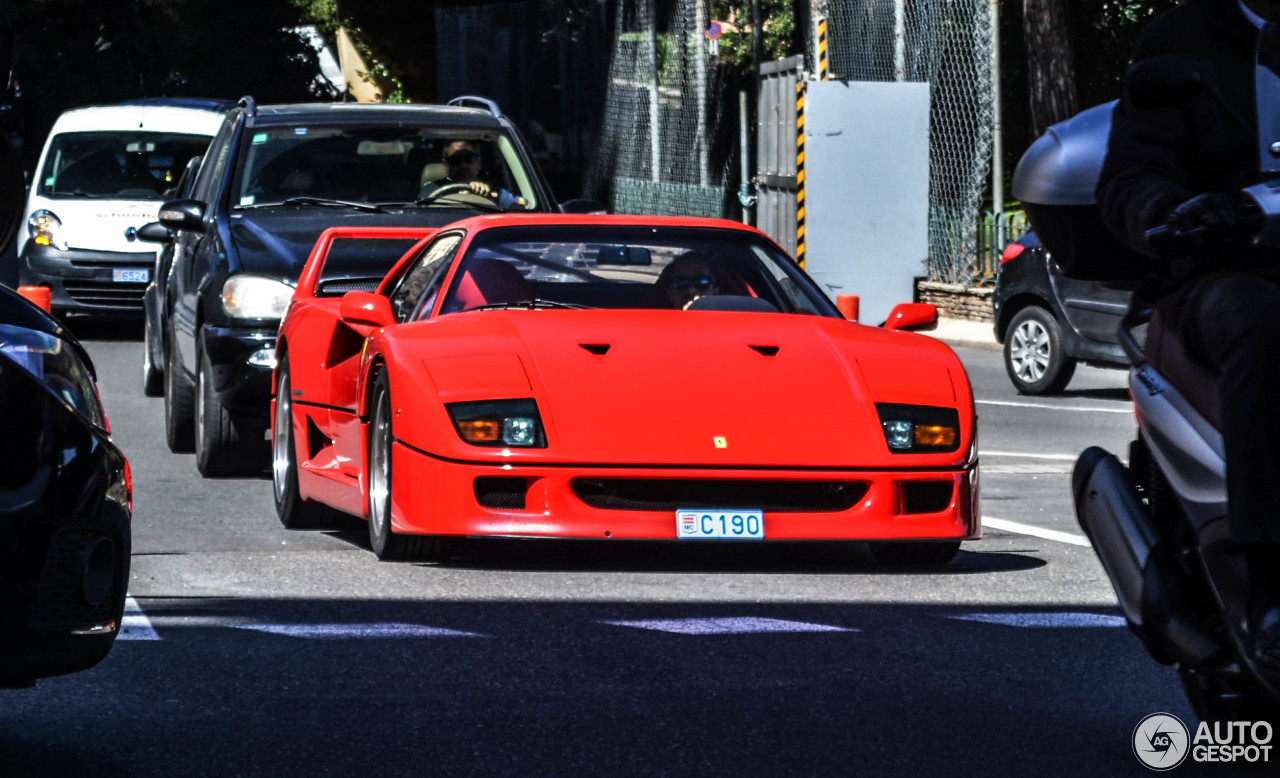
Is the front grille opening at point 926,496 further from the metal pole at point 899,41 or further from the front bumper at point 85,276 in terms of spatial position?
the metal pole at point 899,41

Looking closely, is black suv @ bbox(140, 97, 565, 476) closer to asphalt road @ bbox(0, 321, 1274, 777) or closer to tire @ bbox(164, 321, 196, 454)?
tire @ bbox(164, 321, 196, 454)

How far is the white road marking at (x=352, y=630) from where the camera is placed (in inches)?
269

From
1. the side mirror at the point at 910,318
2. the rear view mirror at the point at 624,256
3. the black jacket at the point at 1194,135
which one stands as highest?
the black jacket at the point at 1194,135

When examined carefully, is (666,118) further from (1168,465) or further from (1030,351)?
(1168,465)

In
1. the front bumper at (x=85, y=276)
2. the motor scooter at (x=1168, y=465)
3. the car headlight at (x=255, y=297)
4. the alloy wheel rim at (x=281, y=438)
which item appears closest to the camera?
the motor scooter at (x=1168, y=465)

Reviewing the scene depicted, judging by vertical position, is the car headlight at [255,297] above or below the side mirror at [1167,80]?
below

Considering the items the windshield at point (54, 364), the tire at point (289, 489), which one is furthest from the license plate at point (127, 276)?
the windshield at point (54, 364)

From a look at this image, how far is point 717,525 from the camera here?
7.79 m

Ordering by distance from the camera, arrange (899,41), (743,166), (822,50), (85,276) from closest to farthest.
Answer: (85,276) → (899,41) → (822,50) → (743,166)

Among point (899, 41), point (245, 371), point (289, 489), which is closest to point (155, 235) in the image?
point (245, 371)

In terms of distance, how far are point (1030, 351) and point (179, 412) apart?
7.05 m

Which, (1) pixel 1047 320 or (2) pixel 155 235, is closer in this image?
(2) pixel 155 235

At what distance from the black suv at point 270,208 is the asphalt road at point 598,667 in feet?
5.75

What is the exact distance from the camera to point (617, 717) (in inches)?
224
